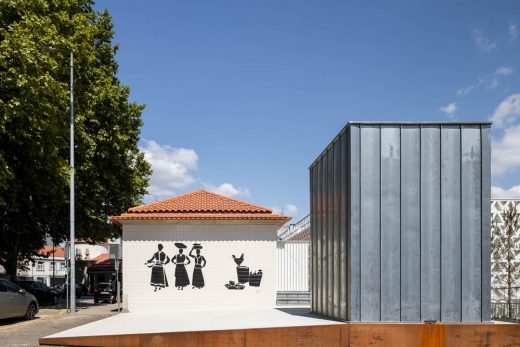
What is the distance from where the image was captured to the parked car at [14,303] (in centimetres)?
1655

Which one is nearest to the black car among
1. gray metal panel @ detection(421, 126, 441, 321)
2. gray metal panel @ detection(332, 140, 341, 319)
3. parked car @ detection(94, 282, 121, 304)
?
parked car @ detection(94, 282, 121, 304)

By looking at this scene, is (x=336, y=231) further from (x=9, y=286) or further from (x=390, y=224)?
(x=9, y=286)

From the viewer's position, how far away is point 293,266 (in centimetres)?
→ 2141

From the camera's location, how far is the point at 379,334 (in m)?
9.76

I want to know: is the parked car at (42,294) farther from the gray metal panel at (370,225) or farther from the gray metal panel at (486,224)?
the gray metal panel at (486,224)

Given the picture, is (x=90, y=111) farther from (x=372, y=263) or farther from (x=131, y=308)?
(x=372, y=263)

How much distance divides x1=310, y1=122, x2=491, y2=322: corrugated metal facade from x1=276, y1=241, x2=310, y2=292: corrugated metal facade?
34.7ft

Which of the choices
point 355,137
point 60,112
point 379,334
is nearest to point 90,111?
point 60,112

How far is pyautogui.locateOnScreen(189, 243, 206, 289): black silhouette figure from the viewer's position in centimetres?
1867

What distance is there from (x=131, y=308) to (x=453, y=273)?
1248 cm

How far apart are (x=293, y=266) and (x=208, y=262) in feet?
14.2

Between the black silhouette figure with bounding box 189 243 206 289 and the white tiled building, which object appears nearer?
the black silhouette figure with bounding box 189 243 206 289

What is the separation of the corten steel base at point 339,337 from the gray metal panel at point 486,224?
1.73 feet

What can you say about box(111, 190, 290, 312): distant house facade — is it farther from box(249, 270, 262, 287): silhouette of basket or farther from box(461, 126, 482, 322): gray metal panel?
box(461, 126, 482, 322): gray metal panel
